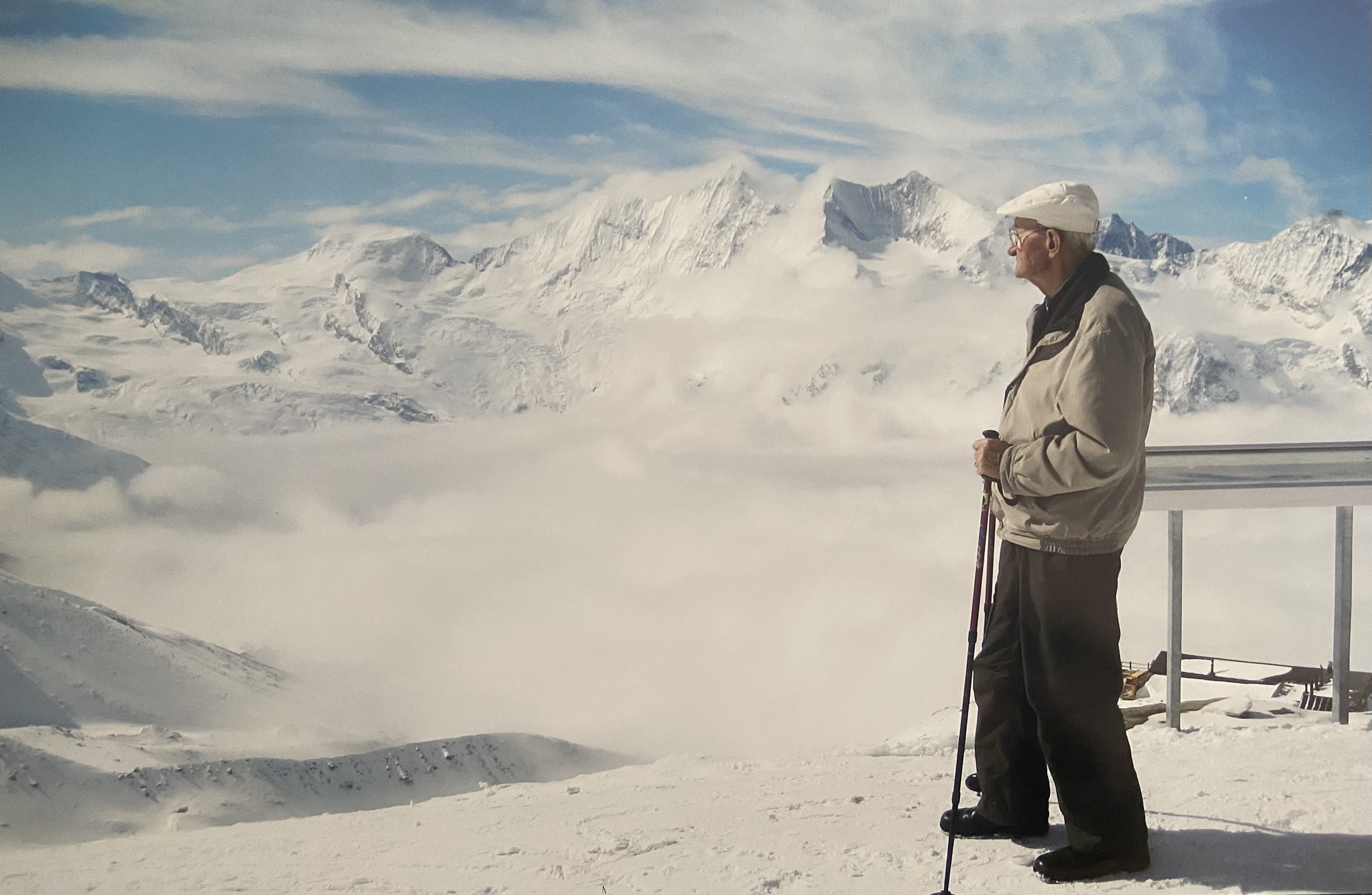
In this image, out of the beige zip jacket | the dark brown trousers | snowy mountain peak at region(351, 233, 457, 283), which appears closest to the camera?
the beige zip jacket

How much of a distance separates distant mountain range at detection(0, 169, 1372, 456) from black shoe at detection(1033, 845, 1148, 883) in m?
1.35

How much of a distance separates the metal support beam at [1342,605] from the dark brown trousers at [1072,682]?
3.13 ft

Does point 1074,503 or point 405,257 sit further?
point 405,257

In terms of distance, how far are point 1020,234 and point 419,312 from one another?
8.93 metres

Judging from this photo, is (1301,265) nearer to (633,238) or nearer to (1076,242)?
(633,238)

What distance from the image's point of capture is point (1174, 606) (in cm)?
218

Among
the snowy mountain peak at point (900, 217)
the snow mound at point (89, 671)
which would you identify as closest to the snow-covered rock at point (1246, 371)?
the snowy mountain peak at point (900, 217)

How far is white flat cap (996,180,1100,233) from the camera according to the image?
4.95 ft

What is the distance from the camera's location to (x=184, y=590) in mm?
11828

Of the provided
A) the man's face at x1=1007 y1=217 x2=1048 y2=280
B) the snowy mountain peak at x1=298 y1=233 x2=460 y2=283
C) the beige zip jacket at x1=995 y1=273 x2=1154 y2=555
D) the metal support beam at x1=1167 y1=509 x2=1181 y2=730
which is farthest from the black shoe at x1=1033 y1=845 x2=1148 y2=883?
the snowy mountain peak at x1=298 y1=233 x2=460 y2=283

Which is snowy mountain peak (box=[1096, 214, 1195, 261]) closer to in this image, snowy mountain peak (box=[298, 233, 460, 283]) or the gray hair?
snowy mountain peak (box=[298, 233, 460, 283])

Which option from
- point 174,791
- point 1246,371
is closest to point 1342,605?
point 174,791

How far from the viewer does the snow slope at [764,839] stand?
1.69 meters

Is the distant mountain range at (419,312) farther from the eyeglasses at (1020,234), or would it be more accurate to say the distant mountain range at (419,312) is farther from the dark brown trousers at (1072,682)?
the dark brown trousers at (1072,682)
